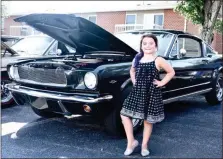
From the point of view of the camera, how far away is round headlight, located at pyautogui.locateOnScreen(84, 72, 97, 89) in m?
3.55

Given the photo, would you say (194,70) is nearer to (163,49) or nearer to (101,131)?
(163,49)

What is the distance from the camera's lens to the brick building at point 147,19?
17688mm

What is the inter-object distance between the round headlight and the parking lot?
766 millimetres

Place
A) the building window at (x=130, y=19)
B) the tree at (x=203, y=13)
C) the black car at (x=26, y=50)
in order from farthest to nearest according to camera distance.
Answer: the building window at (x=130, y=19) < the tree at (x=203, y=13) < the black car at (x=26, y=50)

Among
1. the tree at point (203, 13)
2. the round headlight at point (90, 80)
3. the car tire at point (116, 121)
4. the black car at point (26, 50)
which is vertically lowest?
the car tire at point (116, 121)

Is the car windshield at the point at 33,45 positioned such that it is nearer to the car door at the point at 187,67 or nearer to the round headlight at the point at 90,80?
the car door at the point at 187,67

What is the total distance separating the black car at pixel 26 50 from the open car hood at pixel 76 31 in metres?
0.58

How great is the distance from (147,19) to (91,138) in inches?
635

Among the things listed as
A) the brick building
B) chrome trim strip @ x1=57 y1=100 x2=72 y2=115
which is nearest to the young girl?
chrome trim strip @ x1=57 y1=100 x2=72 y2=115

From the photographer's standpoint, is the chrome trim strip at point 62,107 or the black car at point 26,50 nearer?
the chrome trim strip at point 62,107

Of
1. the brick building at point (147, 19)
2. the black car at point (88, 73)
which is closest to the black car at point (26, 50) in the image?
the black car at point (88, 73)

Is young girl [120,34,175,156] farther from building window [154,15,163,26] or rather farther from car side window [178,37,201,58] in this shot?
building window [154,15,163,26]

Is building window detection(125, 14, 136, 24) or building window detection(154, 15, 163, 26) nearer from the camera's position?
building window detection(154, 15, 163, 26)

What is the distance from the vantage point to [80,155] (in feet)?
11.3
